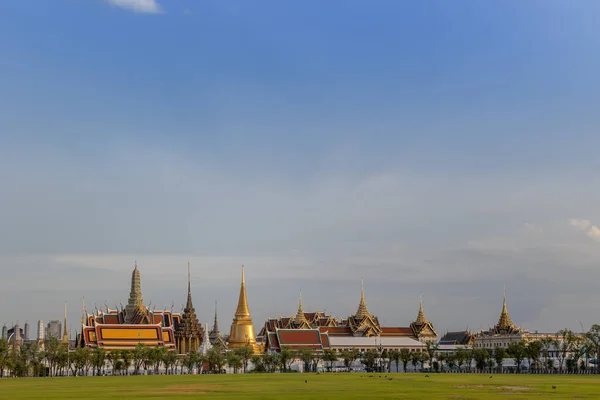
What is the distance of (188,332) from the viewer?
5989 inches

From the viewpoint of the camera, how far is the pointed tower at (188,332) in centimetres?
15112

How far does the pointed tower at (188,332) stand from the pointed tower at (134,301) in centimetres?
770

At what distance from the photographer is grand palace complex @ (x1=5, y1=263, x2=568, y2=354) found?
138m

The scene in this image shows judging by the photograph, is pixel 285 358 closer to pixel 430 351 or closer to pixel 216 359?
pixel 216 359

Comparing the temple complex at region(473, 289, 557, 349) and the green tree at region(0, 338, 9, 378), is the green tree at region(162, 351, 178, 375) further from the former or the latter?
the temple complex at region(473, 289, 557, 349)

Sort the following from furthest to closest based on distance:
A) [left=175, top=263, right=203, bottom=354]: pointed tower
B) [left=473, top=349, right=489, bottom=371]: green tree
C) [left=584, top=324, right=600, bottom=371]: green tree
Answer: [left=175, top=263, right=203, bottom=354]: pointed tower
[left=473, top=349, right=489, bottom=371]: green tree
[left=584, top=324, right=600, bottom=371]: green tree

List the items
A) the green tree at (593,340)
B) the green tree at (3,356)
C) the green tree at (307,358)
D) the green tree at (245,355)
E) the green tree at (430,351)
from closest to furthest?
1. the green tree at (3,356)
2. the green tree at (593,340)
3. the green tree at (245,355)
4. the green tree at (307,358)
5. the green tree at (430,351)

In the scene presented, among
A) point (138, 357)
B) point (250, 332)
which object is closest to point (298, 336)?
point (250, 332)

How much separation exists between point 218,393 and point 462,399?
16.5m

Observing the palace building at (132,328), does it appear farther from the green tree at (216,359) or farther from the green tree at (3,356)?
the green tree at (3,356)

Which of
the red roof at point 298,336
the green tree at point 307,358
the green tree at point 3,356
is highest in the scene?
the red roof at point 298,336

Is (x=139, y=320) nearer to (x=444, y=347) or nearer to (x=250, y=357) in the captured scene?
(x=250, y=357)

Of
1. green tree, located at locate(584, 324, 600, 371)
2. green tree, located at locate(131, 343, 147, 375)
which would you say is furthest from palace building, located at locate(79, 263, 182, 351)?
green tree, located at locate(584, 324, 600, 371)

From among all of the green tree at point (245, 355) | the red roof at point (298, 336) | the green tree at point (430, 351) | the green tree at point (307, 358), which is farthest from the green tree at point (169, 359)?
the green tree at point (430, 351)
